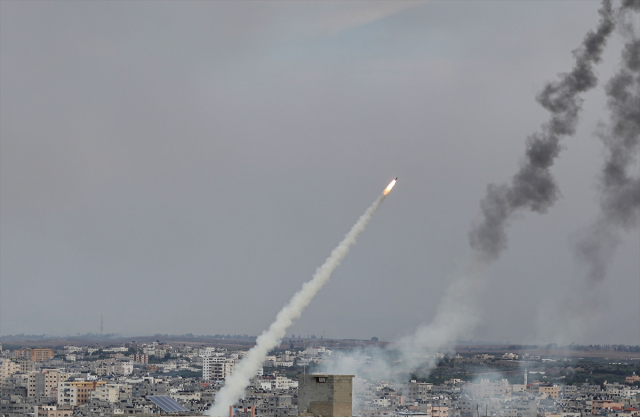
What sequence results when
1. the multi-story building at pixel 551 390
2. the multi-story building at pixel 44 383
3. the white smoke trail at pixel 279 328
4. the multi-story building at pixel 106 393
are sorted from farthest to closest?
the multi-story building at pixel 44 383 < the multi-story building at pixel 551 390 < the multi-story building at pixel 106 393 < the white smoke trail at pixel 279 328

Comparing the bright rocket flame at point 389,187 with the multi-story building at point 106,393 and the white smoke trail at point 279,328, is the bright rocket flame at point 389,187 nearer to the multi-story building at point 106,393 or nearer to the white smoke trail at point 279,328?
the white smoke trail at point 279,328

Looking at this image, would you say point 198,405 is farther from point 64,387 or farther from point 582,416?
point 582,416

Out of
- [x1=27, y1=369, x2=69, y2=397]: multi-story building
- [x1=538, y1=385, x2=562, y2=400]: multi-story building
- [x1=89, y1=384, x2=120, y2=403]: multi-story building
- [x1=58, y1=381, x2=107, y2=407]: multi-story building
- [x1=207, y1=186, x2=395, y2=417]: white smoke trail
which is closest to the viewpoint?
[x1=207, y1=186, x2=395, y2=417]: white smoke trail

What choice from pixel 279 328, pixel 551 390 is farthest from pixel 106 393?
pixel 279 328

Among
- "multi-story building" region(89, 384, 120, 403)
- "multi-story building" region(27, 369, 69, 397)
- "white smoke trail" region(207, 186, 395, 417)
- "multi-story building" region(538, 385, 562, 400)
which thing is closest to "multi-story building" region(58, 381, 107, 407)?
"multi-story building" region(89, 384, 120, 403)

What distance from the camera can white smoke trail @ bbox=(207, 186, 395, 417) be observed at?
61.2 m

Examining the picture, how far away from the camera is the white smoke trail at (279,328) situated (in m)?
61.2

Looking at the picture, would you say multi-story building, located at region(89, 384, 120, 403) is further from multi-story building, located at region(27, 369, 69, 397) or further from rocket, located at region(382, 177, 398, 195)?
rocket, located at region(382, 177, 398, 195)

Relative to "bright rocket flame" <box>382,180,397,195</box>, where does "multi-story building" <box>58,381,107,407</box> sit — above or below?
below

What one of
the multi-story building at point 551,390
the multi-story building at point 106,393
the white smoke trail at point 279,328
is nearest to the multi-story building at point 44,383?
the multi-story building at point 106,393

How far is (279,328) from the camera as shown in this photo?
2463 inches

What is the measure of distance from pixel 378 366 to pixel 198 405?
1865 inches

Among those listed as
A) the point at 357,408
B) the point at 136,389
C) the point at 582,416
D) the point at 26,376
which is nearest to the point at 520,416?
the point at 582,416

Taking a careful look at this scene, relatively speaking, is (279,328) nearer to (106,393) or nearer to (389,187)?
(389,187)
